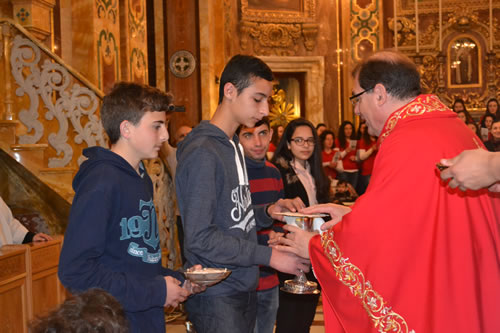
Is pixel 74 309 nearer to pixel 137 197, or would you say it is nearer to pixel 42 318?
pixel 42 318

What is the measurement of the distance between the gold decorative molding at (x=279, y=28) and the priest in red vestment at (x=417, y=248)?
39.6 ft

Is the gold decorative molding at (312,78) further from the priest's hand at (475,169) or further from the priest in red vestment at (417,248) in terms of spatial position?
the priest's hand at (475,169)

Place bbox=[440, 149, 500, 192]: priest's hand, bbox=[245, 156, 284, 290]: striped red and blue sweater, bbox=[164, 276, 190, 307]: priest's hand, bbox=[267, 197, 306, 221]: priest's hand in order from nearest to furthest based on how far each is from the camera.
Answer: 1. bbox=[440, 149, 500, 192]: priest's hand
2. bbox=[164, 276, 190, 307]: priest's hand
3. bbox=[267, 197, 306, 221]: priest's hand
4. bbox=[245, 156, 284, 290]: striped red and blue sweater

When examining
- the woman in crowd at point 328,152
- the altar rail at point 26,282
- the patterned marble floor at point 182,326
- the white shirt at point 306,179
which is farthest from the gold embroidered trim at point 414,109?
the woman in crowd at point 328,152

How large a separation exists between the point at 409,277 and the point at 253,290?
72cm

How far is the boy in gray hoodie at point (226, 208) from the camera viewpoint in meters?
2.41

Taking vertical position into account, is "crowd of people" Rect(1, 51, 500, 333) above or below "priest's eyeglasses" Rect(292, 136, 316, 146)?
below

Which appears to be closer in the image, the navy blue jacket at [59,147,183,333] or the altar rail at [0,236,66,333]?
the navy blue jacket at [59,147,183,333]

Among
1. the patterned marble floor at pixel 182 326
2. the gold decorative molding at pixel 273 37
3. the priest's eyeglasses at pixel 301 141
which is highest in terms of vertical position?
the gold decorative molding at pixel 273 37

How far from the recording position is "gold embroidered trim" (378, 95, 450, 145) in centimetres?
247

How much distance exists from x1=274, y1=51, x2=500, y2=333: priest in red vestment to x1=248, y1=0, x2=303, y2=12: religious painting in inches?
485

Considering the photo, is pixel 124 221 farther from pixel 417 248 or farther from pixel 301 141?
pixel 301 141

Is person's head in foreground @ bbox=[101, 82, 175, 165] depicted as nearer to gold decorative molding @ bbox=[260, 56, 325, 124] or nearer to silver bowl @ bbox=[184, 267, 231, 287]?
silver bowl @ bbox=[184, 267, 231, 287]

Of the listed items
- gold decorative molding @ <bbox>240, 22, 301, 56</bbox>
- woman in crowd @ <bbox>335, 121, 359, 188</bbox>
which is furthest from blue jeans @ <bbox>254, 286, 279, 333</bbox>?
gold decorative molding @ <bbox>240, 22, 301, 56</bbox>
